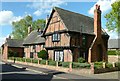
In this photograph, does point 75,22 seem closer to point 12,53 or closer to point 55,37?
point 55,37

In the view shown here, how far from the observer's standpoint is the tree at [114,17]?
37.6m

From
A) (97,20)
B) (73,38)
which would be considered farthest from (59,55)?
(97,20)

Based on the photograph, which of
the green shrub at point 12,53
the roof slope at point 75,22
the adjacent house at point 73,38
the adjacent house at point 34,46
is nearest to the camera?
the adjacent house at point 73,38

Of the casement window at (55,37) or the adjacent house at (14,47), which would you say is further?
the adjacent house at (14,47)

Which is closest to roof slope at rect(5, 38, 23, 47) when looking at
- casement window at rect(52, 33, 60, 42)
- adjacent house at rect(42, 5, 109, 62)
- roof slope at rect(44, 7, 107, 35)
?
adjacent house at rect(42, 5, 109, 62)

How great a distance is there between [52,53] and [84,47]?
593cm

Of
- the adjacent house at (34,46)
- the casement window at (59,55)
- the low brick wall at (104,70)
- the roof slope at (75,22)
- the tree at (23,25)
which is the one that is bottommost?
the low brick wall at (104,70)

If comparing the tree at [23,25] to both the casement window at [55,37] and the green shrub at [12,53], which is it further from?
the casement window at [55,37]

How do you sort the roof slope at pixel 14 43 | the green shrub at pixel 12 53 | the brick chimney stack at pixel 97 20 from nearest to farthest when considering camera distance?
the brick chimney stack at pixel 97 20
the green shrub at pixel 12 53
the roof slope at pixel 14 43

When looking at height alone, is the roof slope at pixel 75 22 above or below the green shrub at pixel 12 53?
above

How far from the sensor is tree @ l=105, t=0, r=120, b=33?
37.6 meters

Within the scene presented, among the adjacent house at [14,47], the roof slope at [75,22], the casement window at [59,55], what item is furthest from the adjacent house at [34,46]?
the roof slope at [75,22]

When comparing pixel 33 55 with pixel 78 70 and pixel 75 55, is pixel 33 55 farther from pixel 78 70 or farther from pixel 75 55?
pixel 78 70

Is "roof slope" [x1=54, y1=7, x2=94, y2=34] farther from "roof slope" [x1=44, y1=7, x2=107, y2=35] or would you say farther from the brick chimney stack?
the brick chimney stack
